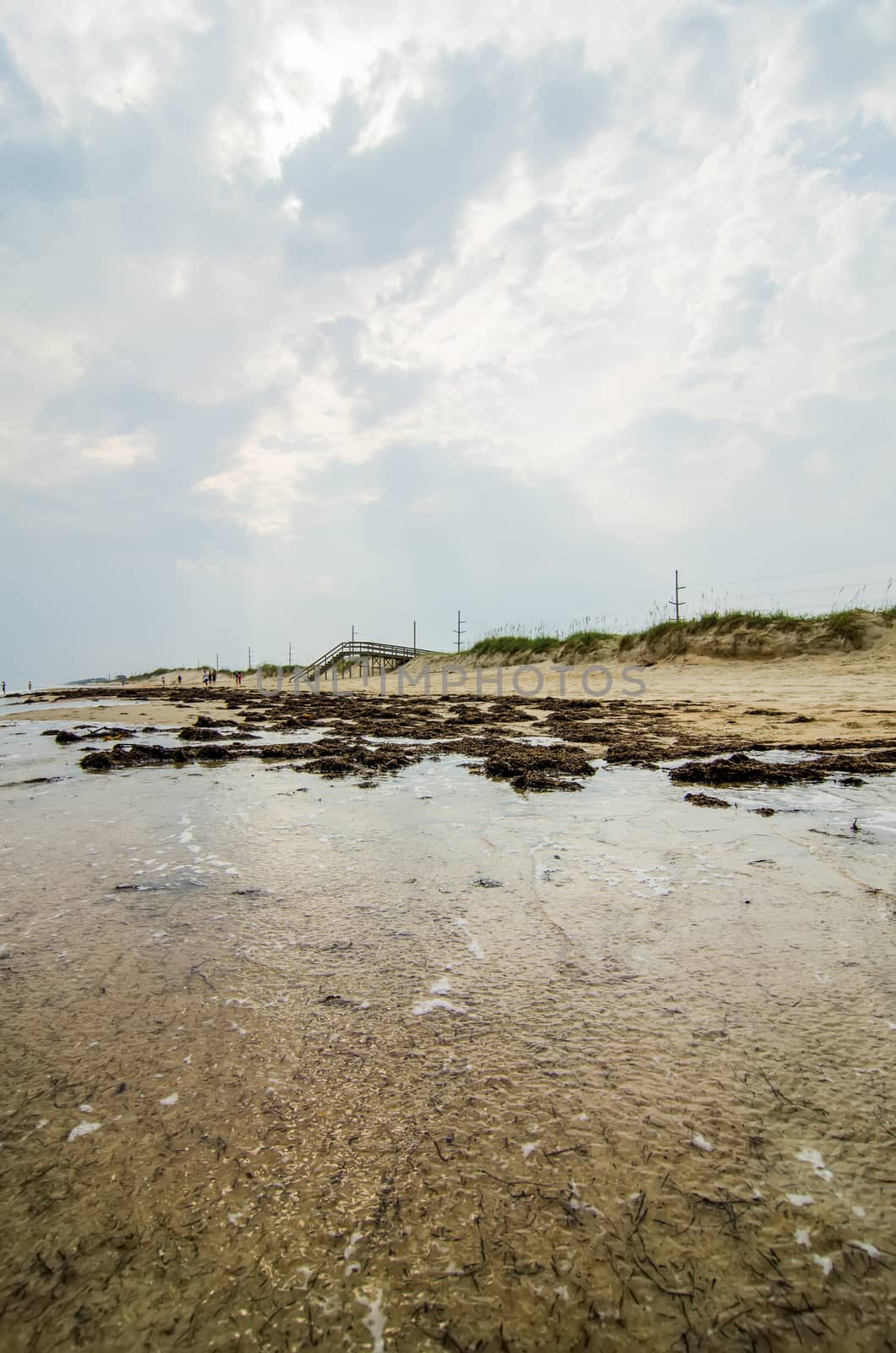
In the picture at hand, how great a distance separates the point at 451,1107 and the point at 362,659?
42003 mm

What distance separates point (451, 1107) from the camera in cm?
157

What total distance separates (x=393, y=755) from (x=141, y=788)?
274 centimetres

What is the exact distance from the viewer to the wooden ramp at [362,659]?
41438 mm

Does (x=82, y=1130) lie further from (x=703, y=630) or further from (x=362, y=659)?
(x=362, y=659)

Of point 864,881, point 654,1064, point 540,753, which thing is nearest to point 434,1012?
point 654,1064

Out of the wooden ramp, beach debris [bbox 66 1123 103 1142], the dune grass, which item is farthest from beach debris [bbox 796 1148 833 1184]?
the wooden ramp

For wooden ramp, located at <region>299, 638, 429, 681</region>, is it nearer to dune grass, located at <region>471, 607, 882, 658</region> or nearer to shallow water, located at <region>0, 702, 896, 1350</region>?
dune grass, located at <region>471, 607, 882, 658</region>

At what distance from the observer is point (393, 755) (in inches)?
295

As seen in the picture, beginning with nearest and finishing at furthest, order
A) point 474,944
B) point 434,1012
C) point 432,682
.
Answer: point 434,1012 → point 474,944 → point 432,682

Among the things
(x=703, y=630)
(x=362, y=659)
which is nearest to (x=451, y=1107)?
(x=703, y=630)

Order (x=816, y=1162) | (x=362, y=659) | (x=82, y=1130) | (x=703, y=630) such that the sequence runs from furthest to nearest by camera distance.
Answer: (x=362, y=659)
(x=703, y=630)
(x=82, y=1130)
(x=816, y=1162)

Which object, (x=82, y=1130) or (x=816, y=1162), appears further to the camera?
(x=82, y=1130)

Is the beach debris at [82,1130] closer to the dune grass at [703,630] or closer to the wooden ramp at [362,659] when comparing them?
the dune grass at [703,630]

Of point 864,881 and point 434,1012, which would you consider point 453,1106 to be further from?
point 864,881
